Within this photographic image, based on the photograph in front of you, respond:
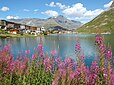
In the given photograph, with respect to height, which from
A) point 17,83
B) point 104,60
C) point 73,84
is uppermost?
point 104,60

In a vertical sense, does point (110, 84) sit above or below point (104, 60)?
below

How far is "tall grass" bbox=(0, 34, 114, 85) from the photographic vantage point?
9.34m

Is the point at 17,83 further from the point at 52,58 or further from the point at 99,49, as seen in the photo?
the point at 99,49

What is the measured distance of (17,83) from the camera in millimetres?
13281

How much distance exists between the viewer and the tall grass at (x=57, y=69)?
30.6 feet

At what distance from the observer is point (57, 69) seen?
536 inches

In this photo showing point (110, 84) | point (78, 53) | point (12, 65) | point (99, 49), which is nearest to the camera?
point (110, 84)

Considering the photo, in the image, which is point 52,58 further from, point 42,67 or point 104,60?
point 104,60

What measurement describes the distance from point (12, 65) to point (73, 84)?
4.64 meters

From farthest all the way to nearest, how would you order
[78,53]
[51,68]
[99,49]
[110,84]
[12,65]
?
1. [51,68]
2. [12,65]
3. [78,53]
4. [99,49]
5. [110,84]

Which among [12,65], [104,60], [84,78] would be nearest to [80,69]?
[84,78]

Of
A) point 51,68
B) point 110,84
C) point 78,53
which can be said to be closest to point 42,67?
point 51,68

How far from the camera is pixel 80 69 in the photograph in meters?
9.73

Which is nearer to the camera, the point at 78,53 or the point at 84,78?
the point at 84,78
